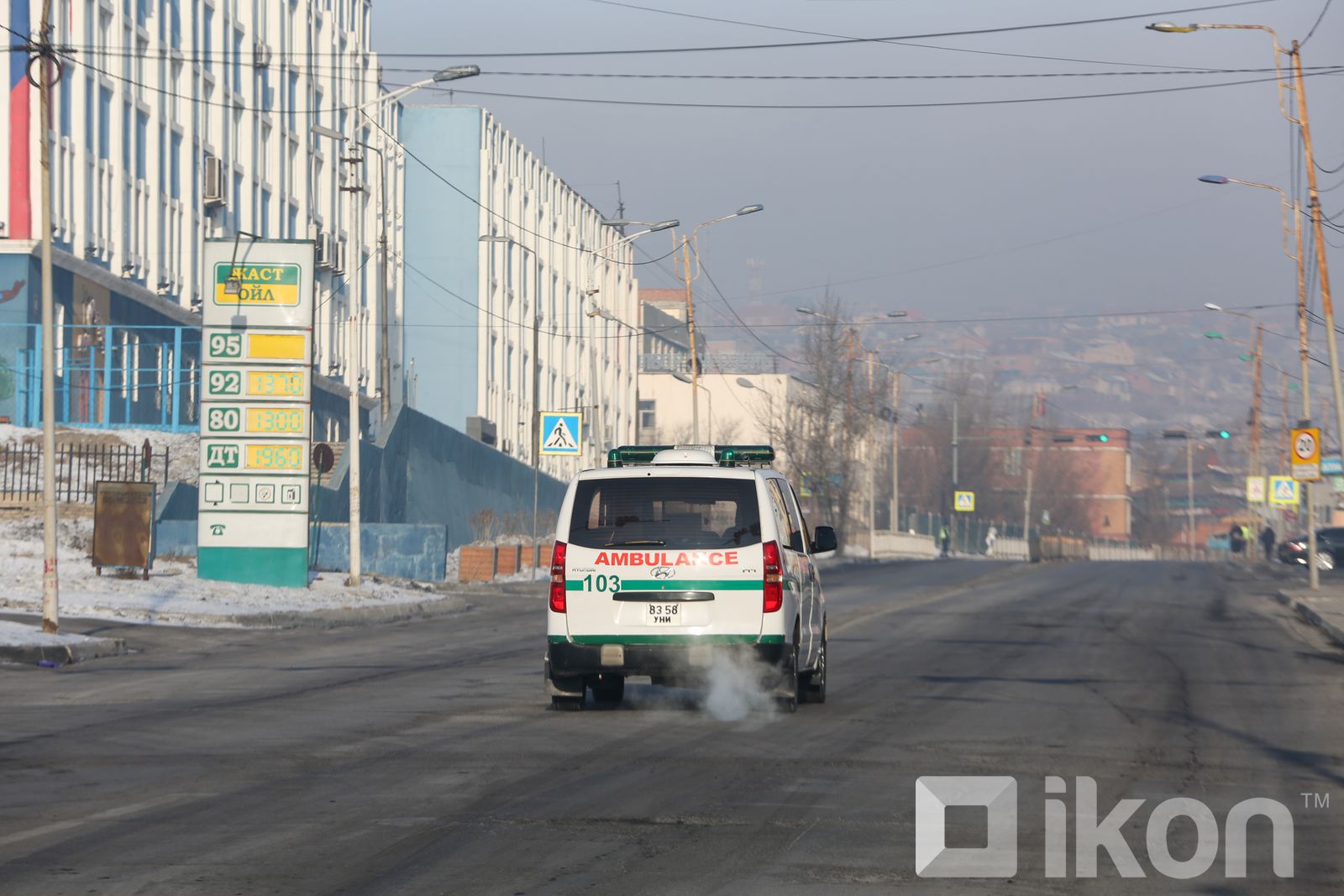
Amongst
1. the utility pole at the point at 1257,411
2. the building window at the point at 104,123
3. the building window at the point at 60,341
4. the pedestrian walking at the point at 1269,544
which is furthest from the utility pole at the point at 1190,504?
the building window at the point at 60,341

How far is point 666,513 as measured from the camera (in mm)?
13328

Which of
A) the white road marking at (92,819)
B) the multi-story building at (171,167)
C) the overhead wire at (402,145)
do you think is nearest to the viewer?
the white road marking at (92,819)

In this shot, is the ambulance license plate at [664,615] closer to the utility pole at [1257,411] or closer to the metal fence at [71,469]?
the metal fence at [71,469]

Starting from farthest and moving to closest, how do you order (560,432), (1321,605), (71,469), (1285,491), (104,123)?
(1285,491)
(104,123)
(560,432)
(71,469)
(1321,605)

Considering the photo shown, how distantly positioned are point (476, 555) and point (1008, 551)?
84.7m

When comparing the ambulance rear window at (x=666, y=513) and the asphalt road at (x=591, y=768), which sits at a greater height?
the ambulance rear window at (x=666, y=513)

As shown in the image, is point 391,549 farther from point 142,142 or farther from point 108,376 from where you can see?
point 142,142

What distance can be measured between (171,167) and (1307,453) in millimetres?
31074

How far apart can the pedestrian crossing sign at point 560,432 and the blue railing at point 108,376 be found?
9097 mm

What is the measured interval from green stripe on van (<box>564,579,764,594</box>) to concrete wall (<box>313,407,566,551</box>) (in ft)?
78.1

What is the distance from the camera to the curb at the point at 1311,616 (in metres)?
24.3

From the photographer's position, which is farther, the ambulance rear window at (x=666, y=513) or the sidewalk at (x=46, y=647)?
the sidewalk at (x=46, y=647)

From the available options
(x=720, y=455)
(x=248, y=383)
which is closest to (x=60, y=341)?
(x=248, y=383)

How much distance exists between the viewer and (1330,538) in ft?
188
